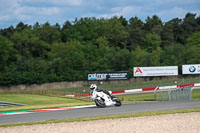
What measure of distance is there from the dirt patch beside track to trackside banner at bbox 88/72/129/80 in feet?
140

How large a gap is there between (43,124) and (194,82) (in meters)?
41.4

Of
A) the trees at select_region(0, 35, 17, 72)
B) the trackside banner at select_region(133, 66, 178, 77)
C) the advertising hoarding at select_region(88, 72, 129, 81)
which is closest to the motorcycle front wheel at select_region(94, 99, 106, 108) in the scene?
the advertising hoarding at select_region(88, 72, 129, 81)

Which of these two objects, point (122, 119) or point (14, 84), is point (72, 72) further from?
point (122, 119)

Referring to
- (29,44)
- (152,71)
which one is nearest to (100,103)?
(152,71)

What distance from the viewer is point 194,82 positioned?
5028 centimetres

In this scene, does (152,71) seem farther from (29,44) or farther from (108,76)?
(29,44)

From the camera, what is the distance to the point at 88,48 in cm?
9425

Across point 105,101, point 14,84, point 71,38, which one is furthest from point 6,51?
point 105,101

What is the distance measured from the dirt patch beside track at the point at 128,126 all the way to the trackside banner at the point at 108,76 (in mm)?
42814

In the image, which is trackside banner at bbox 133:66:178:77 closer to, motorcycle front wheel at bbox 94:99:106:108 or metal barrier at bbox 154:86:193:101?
metal barrier at bbox 154:86:193:101

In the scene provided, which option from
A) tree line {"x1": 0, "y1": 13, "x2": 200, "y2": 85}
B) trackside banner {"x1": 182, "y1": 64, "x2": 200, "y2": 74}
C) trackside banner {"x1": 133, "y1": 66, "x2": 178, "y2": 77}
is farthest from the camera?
tree line {"x1": 0, "y1": 13, "x2": 200, "y2": 85}

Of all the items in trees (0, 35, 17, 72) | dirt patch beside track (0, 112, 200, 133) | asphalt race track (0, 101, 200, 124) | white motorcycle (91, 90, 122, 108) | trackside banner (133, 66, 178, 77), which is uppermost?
trees (0, 35, 17, 72)

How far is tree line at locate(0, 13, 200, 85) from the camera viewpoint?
229ft

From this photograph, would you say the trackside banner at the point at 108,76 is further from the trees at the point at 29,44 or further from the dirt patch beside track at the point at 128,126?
the trees at the point at 29,44
